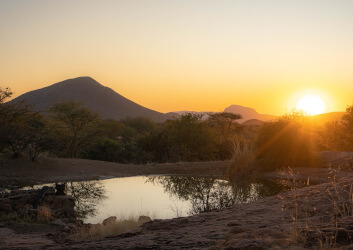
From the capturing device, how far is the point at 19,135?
18.2m

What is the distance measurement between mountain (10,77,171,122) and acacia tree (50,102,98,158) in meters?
60.1

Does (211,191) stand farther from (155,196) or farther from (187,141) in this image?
(187,141)

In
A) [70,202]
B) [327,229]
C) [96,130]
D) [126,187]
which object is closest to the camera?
[327,229]

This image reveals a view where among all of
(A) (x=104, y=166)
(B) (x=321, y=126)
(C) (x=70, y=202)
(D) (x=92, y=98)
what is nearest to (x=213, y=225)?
(C) (x=70, y=202)

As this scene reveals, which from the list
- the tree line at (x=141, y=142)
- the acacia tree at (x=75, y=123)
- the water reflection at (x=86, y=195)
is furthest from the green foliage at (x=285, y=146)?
the acacia tree at (x=75, y=123)

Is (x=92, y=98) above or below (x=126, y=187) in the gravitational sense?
above

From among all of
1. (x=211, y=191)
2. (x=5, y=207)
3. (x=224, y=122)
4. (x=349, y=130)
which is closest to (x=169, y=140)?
(x=349, y=130)

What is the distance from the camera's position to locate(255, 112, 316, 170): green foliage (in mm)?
19688

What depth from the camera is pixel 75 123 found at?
27.5 m

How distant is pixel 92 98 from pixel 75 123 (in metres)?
68.2

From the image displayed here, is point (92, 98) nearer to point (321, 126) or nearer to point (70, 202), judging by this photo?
point (321, 126)

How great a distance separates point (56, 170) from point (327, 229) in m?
16.9

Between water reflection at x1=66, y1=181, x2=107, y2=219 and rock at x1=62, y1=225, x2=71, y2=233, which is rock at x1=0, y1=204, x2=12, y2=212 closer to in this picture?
water reflection at x1=66, y1=181, x2=107, y2=219

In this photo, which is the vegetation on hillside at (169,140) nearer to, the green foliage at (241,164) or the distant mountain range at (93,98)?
the green foliage at (241,164)
